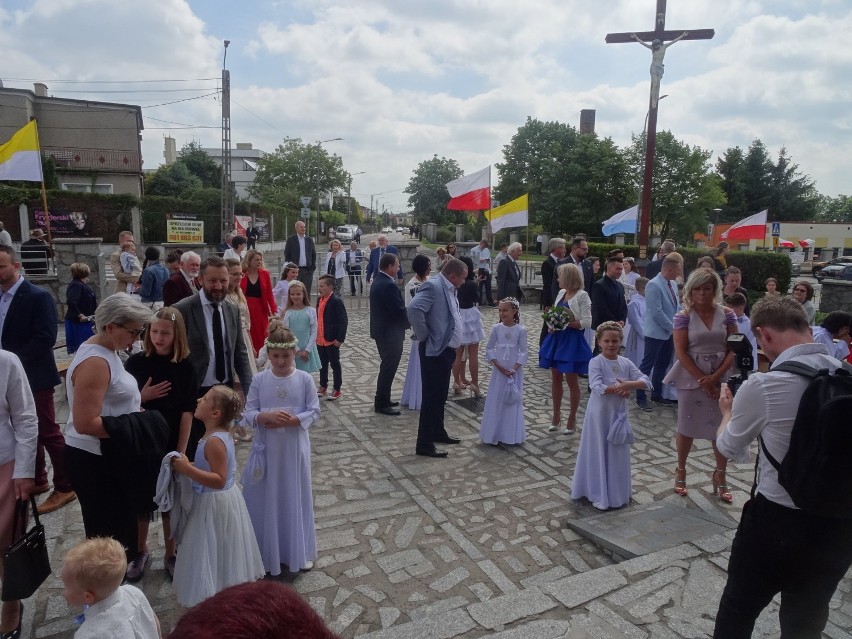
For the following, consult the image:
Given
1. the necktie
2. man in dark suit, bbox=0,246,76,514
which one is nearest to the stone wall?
the necktie

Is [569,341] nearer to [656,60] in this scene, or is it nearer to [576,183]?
[656,60]

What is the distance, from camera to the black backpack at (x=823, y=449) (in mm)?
2180

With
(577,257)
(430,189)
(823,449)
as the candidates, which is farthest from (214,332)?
(430,189)

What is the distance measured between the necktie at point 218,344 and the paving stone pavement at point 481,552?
4.25 ft

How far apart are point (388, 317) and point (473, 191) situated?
1014 cm

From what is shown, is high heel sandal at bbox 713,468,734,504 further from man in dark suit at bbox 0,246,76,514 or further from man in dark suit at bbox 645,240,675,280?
man in dark suit at bbox 645,240,675,280

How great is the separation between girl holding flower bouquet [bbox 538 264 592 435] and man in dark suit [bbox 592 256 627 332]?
38.0 inches

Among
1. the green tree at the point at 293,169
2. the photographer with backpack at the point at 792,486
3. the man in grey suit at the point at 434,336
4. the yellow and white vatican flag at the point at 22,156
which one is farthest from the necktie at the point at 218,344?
the green tree at the point at 293,169

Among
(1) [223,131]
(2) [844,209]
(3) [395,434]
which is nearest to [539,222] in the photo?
(1) [223,131]

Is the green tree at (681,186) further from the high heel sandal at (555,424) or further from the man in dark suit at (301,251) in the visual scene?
the high heel sandal at (555,424)

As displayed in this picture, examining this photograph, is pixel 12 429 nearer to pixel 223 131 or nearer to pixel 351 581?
pixel 351 581

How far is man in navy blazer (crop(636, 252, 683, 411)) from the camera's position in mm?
7359

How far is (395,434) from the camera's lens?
674cm

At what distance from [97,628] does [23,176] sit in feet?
42.2
